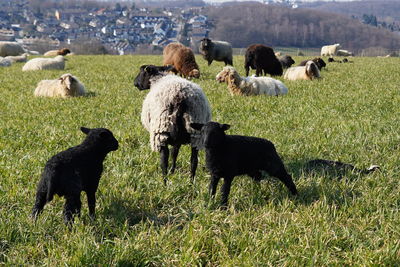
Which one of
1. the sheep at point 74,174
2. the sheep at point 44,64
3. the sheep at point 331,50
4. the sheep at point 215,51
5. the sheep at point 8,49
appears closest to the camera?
the sheep at point 74,174

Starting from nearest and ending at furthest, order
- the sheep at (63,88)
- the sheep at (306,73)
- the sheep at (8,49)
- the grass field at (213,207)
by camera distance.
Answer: the grass field at (213,207) → the sheep at (63,88) → the sheep at (306,73) → the sheep at (8,49)

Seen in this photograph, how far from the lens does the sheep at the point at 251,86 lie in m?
12.2

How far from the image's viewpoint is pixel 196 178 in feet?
17.1

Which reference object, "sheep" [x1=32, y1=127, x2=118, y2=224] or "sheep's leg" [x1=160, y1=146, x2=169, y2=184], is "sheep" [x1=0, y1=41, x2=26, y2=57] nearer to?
"sheep's leg" [x1=160, y1=146, x2=169, y2=184]

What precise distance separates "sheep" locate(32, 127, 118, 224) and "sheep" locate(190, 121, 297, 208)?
101 centimetres

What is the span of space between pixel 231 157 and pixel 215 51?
16.9 metres

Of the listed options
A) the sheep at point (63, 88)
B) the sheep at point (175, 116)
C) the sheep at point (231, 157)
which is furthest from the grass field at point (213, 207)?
the sheep at point (63, 88)

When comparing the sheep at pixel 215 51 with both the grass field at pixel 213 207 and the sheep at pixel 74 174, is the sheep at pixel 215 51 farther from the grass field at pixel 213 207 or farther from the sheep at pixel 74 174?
the sheep at pixel 74 174

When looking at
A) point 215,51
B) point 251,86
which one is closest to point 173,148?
point 251,86

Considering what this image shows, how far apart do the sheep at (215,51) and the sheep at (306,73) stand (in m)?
4.71

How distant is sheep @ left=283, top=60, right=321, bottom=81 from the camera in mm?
16469

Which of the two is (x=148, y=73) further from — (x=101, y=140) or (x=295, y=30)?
→ (x=295, y=30)

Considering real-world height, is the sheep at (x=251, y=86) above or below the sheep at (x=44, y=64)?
above

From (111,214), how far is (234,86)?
8716mm
